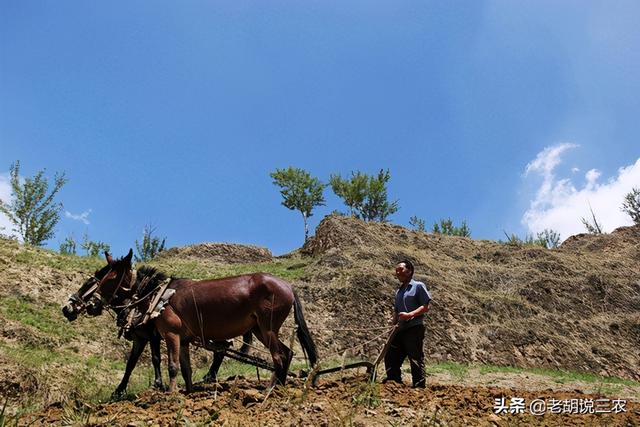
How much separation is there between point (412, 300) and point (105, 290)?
4631 mm

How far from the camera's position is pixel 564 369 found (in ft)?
50.9

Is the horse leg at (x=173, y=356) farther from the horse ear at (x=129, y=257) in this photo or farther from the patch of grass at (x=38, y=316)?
the patch of grass at (x=38, y=316)

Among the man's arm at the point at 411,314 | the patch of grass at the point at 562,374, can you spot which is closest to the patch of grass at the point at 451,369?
the patch of grass at the point at 562,374

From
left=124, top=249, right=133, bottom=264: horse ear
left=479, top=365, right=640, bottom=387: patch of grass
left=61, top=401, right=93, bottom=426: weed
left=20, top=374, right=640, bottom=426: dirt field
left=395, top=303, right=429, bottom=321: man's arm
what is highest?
left=124, top=249, right=133, bottom=264: horse ear

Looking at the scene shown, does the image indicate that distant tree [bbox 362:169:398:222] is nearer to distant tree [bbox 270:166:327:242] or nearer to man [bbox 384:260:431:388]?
distant tree [bbox 270:166:327:242]

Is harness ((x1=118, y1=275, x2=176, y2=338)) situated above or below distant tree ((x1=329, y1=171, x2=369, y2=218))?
below

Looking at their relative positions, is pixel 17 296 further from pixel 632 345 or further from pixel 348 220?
pixel 632 345

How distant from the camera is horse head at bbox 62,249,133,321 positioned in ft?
22.8

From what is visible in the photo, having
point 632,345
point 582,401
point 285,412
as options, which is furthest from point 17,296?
point 632,345

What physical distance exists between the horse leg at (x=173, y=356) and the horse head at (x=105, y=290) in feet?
4.22

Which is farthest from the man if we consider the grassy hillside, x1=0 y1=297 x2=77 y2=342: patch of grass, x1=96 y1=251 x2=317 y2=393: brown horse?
x1=0 y1=297 x2=77 y2=342: patch of grass

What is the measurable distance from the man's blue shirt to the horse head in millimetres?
4106

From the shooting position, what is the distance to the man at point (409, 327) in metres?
6.48

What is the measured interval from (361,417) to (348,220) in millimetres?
19295
